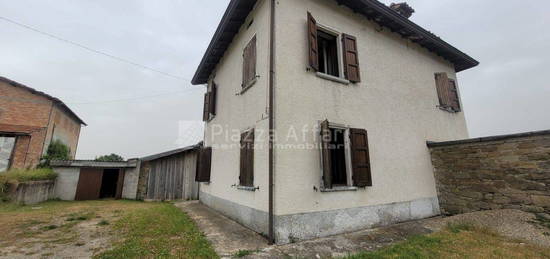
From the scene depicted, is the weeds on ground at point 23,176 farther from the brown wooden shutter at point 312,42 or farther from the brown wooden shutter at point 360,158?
the brown wooden shutter at point 360,158

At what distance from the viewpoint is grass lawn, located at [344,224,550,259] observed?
3273 mm

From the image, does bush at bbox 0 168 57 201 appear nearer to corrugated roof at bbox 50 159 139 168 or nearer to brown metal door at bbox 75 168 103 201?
corrugated roof at bbox 50 159 139 168

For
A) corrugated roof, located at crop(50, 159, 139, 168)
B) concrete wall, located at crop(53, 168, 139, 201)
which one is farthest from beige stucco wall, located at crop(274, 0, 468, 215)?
corrugated roof, located at crop(50, 159, 139, 168)

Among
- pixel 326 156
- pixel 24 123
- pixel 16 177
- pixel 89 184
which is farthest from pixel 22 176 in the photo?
pixel 326 156

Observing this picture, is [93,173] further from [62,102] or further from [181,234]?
[181,234]

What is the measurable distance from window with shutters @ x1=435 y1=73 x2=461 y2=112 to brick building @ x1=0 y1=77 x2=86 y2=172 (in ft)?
72.6

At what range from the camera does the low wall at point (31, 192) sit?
30.5 ft

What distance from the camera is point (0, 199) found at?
29.1ft

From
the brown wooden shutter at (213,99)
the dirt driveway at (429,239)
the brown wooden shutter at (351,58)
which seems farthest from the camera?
the brown wooden shutter at (213,99)

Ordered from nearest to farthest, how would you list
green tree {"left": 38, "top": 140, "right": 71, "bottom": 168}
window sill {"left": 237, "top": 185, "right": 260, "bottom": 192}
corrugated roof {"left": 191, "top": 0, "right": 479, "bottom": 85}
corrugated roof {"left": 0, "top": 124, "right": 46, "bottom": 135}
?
1. window sill {"left": 237, "top": 185, "right": 260, "bottom": 192}
2. corrugated roof {"left": 191, "top": 0, "right": 479, "bottom": 85}
3. corrugated roof {"left": 0, "top": 124, "right": 46, "bottom": 135}
4. green tree {"left": 38, "top": 140, "right": 71, "bottom": 168}

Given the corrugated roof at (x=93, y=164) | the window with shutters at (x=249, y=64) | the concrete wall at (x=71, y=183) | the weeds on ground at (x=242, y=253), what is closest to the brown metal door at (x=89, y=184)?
the concrete wall at (x=71, y=183)

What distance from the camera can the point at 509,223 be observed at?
4449 mm

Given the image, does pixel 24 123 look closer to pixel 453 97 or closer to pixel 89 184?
pixel 89 184

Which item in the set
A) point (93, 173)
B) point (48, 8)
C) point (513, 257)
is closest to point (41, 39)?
point (48, 8)
